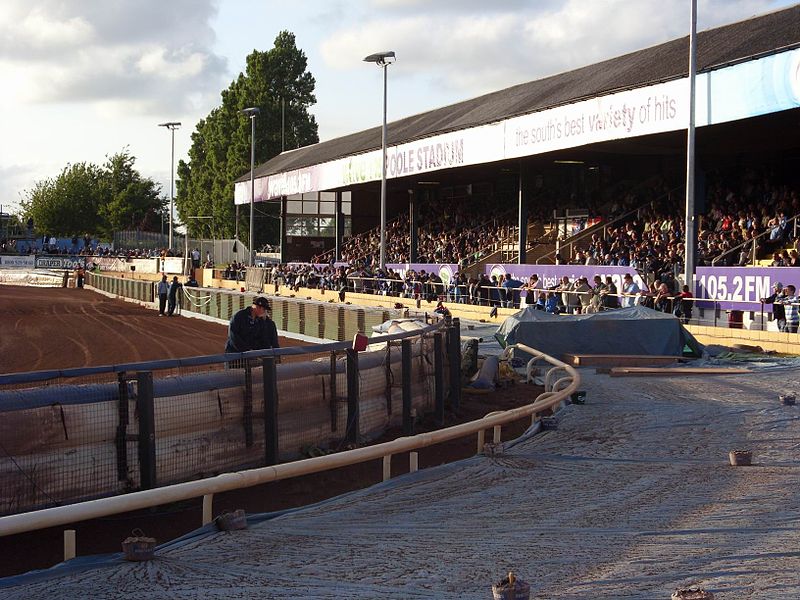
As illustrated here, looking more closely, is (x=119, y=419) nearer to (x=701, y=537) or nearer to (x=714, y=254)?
(x=701, y=537)

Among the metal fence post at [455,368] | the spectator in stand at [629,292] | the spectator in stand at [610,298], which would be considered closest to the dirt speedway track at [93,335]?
the spectator in stand at [610,298]

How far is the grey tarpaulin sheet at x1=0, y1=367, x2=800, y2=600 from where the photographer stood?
5.73m

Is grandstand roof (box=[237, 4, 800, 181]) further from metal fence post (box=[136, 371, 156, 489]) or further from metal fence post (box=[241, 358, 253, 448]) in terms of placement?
metal fence post (box=[136, 371, 156, 489])

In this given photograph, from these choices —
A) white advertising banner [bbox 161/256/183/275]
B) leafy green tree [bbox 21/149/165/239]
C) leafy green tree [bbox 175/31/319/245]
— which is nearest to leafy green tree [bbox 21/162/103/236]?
leafy green tree [bbox 21/149/165/239]

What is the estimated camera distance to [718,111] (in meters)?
26.8

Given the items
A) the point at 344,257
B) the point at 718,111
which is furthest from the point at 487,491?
the point at 344,257

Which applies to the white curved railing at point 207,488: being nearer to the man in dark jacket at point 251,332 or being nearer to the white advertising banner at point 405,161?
the man in dark jacket at point 251,332

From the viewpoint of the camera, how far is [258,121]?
288ft

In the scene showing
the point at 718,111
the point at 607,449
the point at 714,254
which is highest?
the point at 718,111

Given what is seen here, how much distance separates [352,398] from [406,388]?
1.14m

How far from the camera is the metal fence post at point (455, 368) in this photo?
543 inches

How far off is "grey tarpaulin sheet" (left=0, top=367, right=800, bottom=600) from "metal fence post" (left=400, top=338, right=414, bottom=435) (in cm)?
143

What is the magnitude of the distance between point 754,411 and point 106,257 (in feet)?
227

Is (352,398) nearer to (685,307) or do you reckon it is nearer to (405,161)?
(685,307)
